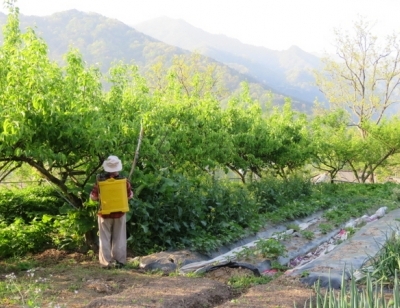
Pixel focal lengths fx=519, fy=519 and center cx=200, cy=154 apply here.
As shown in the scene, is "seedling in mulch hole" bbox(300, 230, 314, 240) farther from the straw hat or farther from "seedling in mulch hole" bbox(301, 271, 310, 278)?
the straw hat

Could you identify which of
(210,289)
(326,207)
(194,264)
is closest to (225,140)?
(326,207)

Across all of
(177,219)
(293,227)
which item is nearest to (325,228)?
(293,227)

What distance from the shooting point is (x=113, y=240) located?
26.5 ft

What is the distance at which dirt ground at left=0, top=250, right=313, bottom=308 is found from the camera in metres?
5.28

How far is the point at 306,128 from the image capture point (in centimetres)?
2195

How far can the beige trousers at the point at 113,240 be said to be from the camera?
798cm

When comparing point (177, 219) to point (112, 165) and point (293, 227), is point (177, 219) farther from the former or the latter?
point (293, 227)

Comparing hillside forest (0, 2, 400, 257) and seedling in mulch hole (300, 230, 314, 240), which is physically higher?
hillside forest (0, 2, 400, 257)

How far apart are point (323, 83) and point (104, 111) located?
32.5 metres

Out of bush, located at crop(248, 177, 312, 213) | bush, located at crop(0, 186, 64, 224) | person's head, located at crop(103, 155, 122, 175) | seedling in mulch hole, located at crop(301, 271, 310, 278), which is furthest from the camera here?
bush, located at crop(248, 177, 312, 213)

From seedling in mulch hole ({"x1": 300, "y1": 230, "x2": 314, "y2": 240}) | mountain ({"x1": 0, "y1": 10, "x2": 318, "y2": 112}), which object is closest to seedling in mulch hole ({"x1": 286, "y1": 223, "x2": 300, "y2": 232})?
seedling in mulch hole ({"x1": 300, "y1": 230, "x2": 314, "y2": 240})

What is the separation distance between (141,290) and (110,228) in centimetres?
249

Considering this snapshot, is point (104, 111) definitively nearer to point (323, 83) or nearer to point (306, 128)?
point (306, 128)

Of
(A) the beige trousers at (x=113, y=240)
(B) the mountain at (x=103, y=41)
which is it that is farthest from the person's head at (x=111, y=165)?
(B) the mountain at (x=103, y=41)
